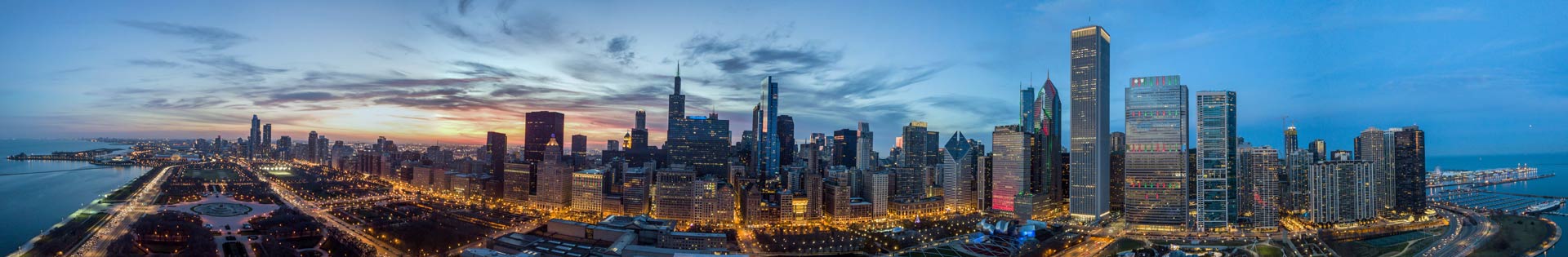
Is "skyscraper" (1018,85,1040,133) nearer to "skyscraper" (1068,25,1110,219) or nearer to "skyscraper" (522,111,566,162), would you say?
"skyscraper" (1068,25,1110,219)

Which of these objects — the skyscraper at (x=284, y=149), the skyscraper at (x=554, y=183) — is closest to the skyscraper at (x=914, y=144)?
the skyscraper at (x=554, y=183)

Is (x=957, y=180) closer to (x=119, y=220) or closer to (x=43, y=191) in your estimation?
(x=119, y=220)

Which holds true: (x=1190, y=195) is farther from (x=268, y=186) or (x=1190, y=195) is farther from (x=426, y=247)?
(x=268, y=186)

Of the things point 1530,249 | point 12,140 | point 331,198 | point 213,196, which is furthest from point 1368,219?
point 12,140

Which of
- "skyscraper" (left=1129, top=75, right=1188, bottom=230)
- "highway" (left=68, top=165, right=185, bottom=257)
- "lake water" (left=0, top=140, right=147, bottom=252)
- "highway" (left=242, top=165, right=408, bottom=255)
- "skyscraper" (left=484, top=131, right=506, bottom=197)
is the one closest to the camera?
"highway" (left=68, top=165, right=185, bottom=257)

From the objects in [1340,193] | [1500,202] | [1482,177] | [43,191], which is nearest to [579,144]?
[43,191]

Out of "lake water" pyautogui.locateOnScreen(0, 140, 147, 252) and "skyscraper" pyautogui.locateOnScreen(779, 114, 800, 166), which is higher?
"skyscraper" pyautogui.locateOnScreen(779, 114, 800, 166)

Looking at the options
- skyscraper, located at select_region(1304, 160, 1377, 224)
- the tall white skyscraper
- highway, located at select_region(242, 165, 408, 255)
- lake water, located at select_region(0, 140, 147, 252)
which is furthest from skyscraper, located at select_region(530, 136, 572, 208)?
skyscraper, located at select_region(1304, 160, 1377, 224)
